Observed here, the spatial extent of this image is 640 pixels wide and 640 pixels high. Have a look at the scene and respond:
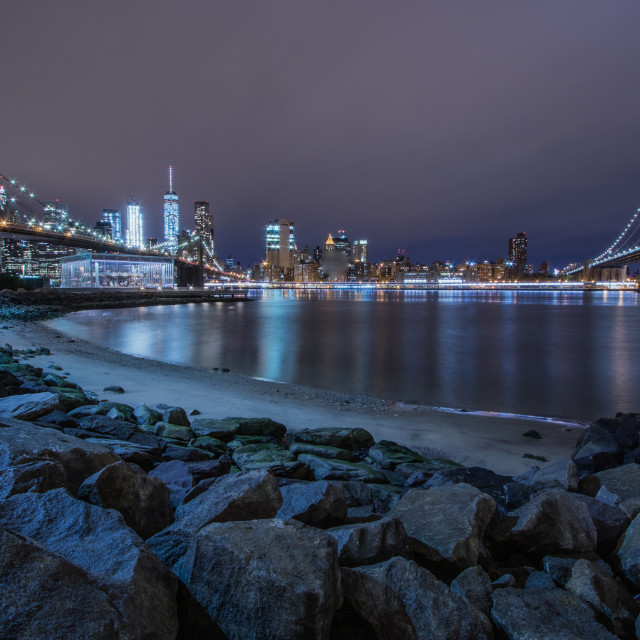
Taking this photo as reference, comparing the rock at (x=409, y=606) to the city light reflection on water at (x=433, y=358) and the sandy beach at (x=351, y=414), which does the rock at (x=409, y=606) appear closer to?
the sandy beach at (x=351, y=414)

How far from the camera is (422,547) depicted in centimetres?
297

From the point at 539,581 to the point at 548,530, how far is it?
1.29ft

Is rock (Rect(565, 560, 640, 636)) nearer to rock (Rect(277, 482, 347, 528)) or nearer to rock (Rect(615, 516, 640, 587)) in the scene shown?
rock (Rect(615, 516, 640, 587))

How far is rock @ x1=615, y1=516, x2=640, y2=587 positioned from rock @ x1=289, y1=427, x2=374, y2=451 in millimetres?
3702

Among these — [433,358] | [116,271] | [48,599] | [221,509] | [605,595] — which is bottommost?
[433,358]

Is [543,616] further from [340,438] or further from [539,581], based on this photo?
[340,438]

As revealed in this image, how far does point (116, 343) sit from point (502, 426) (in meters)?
23.2

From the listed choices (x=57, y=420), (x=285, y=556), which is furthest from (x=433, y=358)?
(x=285, y=556)

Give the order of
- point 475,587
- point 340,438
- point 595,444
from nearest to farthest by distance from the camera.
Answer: point 475,587, point 595,444, point 340,438

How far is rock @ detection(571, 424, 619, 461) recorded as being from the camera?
20.4ft

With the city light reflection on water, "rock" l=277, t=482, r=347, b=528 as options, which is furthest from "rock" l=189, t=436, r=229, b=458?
the city light reflection on water

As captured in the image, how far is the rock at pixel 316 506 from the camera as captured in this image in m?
3.07

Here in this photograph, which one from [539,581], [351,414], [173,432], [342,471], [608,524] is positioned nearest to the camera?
[539,581]

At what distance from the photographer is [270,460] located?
515 centimetres
